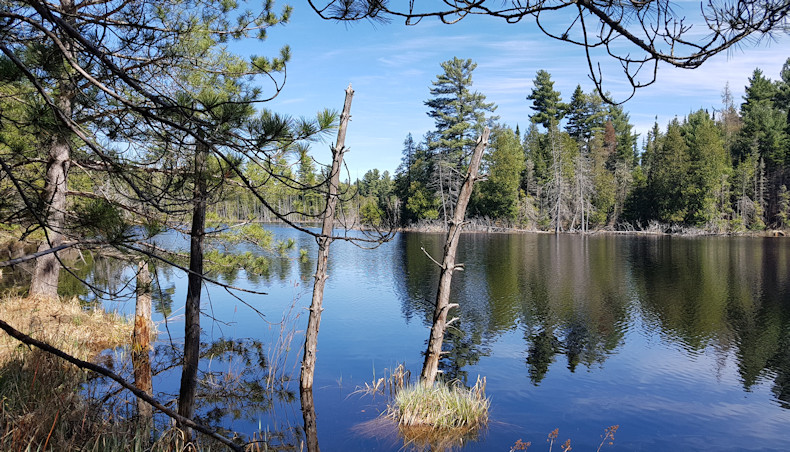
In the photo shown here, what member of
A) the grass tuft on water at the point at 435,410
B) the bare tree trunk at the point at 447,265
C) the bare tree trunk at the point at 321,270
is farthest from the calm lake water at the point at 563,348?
the bare tree trunk at the point at 447,265

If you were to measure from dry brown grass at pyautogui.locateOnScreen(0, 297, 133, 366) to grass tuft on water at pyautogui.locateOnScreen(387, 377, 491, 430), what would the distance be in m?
5.08

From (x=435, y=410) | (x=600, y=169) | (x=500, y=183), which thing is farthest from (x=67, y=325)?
(x=600, y=169)

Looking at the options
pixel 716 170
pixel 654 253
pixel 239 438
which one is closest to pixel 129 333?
pixel 239 438

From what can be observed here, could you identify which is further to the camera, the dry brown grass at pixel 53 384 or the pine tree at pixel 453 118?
the pine tree at pixel 453 118

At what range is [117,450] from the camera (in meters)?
4.38

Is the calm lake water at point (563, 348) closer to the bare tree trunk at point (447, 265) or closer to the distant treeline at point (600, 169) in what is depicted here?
the bare tree trunk at point (447, 265)

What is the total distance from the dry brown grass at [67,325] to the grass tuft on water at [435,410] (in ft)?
16.7

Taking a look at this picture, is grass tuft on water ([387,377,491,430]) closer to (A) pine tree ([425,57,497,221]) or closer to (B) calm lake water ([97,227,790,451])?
(B) calm lake water ([97,227,790,451])

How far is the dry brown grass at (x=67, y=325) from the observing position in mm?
8305

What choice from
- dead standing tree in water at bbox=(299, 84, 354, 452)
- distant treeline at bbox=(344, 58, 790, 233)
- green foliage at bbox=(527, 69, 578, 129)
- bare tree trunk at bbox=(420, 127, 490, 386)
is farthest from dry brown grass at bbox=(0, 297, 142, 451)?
green foliage at bbox=(527, 69, 578, 129)

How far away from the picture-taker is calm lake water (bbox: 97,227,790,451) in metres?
7.90

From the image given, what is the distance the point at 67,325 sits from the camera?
945cm

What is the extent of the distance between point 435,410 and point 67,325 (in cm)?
673

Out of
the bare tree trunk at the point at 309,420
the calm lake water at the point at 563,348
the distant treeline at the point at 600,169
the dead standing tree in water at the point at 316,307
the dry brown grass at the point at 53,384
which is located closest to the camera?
the dry brown grass at the point at 53,384
